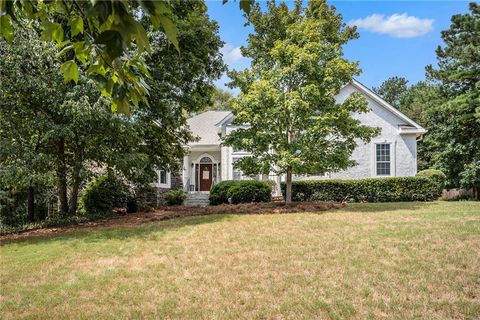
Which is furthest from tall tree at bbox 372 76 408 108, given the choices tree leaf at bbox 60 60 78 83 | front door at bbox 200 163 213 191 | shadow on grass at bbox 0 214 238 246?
tree leaf at bbox 60 60 78 83

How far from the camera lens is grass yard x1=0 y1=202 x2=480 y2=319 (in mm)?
4953

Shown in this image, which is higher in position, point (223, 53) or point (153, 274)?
point (223, 53)

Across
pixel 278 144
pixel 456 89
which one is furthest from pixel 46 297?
pixel 456 89

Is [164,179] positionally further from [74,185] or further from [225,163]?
[74,185]

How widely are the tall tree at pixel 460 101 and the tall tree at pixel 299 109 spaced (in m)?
7.44

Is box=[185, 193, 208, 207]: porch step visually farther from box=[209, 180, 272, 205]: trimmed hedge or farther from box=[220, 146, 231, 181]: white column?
box=[209, 180, 272, 205]: trimmed hedge

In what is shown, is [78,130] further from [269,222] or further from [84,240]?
[269,222]

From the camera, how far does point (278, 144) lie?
47.2 ft

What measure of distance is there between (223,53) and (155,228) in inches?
382

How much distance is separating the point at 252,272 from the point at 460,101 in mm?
16743

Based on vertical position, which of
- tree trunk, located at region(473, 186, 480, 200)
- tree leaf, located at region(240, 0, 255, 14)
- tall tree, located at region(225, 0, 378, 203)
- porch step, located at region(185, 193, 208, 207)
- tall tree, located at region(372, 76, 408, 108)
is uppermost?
tall tree, located at region(372, 76, 408, 108)

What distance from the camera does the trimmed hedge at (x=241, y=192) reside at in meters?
17.6

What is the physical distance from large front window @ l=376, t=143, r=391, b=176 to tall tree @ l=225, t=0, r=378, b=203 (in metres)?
6.86

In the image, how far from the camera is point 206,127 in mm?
26938
